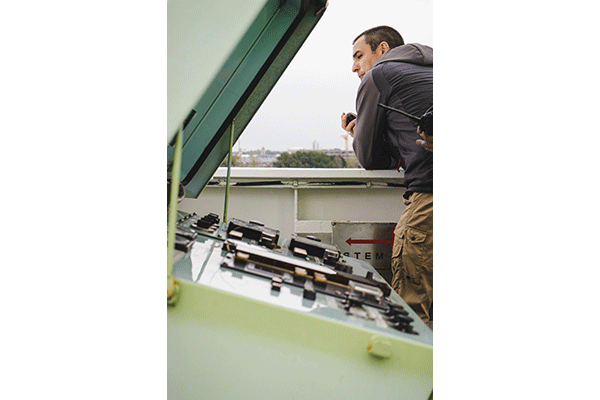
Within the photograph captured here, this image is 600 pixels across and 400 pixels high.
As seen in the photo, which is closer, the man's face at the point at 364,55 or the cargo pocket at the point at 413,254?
the cargo pocket at the point at 413,254

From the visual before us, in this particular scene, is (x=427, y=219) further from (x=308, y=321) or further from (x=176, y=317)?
(x=176, y=317)

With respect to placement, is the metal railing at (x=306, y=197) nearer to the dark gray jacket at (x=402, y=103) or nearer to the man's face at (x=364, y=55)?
the dark gray jacket at (x=402, y=103)

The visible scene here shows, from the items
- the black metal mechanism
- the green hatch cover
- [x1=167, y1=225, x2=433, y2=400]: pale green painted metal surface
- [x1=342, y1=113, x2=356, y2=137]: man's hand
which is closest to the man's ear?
[x1=342, y1=113, x2=356, y2=137]: man's hand

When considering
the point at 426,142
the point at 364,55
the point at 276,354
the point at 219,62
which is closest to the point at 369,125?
the point at 426,142

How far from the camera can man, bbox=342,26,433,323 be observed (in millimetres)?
1637

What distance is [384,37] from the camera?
2.23m

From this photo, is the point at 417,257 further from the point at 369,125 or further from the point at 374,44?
the point at 374,44

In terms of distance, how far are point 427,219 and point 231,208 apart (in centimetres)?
138

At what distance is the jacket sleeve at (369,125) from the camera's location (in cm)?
182

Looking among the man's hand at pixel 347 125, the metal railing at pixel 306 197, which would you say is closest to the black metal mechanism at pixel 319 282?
the metal railing at pixel 306 197

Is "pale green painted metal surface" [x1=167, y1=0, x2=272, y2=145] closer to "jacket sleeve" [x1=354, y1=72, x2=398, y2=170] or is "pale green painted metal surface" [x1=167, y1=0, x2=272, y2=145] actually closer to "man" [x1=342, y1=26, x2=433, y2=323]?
"man" [x1=342, y1=26, x2=433, y2=323]

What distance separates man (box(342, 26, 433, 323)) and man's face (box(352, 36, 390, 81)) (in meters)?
0.37

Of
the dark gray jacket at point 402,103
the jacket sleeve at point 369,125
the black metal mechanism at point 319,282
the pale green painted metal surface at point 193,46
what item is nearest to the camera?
the pale green painted metal surface at point 193,46

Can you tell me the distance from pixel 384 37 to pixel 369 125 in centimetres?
82
